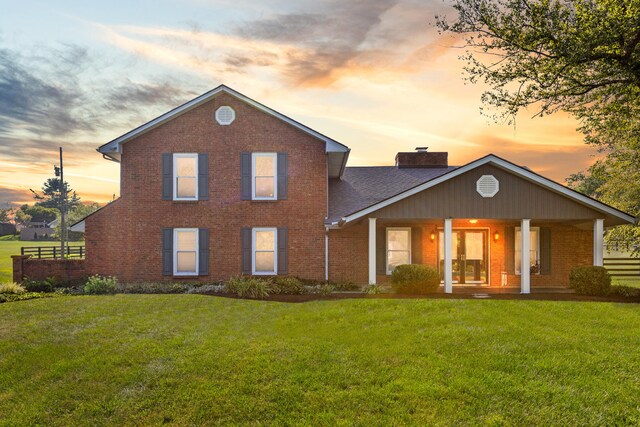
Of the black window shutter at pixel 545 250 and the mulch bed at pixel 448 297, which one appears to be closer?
the mulch bed at pixel 448 297

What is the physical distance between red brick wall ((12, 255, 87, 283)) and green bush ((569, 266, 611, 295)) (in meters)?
18.3

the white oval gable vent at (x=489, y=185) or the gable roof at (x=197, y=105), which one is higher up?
the gable roof at (x=197, y=105)

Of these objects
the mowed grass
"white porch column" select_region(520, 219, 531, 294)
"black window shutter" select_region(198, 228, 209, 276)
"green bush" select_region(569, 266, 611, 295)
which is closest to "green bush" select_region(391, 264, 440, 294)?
"white porch column" select_region(520, 219, 531, 294)

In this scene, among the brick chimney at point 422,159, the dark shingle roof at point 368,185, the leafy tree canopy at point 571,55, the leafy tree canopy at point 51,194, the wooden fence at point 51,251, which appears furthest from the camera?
the leafy tree canopy at point 51,194

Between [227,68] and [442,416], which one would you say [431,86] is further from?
[442,416]

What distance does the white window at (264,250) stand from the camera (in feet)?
56.1

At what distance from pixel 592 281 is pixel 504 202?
11.9ft

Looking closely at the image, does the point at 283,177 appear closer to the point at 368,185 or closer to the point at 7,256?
the point at 368,185

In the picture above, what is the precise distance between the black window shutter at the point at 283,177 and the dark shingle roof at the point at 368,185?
216 centimetres

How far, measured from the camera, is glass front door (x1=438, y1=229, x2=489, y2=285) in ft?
57.2

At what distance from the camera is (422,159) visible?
869 inches

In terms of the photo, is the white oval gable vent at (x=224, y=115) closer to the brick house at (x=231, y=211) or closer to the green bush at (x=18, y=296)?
the brick house at (x=231, y=211)

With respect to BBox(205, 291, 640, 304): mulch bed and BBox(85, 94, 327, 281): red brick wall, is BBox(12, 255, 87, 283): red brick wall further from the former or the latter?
BBox(205, 291, 640, 304): mulch bed

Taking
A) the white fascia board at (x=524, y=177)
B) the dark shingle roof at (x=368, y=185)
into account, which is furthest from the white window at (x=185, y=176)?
the white fascia board at (x=524, y=177)
